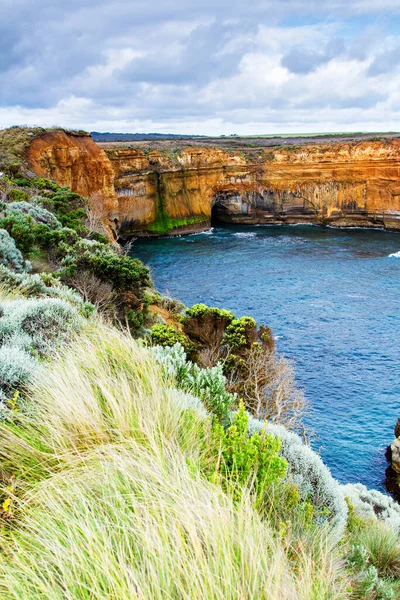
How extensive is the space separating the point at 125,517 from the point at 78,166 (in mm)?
45559

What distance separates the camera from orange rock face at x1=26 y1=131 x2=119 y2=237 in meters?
41.5

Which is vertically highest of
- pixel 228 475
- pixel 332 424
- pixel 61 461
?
pixel 61 461

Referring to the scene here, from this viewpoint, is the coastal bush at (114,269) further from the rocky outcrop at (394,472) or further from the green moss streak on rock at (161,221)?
the green moss streak on rock at (161,221)

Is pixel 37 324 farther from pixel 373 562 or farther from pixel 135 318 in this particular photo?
pixel 135 318

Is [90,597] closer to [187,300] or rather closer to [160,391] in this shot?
[160,391]

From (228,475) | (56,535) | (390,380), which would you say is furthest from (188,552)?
(390,380)

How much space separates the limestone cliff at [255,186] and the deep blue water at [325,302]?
2750mm

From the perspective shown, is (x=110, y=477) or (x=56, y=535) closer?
(x=56, y=535)

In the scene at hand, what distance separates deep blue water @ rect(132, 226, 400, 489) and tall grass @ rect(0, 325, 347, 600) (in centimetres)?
1458

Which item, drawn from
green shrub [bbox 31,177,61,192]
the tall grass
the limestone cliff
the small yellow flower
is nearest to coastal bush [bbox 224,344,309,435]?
the tall grass

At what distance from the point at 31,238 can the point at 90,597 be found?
16060 millimetres

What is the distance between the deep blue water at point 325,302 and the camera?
19609 mm

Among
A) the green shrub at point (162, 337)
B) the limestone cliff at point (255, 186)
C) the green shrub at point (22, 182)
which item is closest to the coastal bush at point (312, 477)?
the green shrub at point (162, 337)

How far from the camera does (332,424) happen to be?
19734 millimetres
